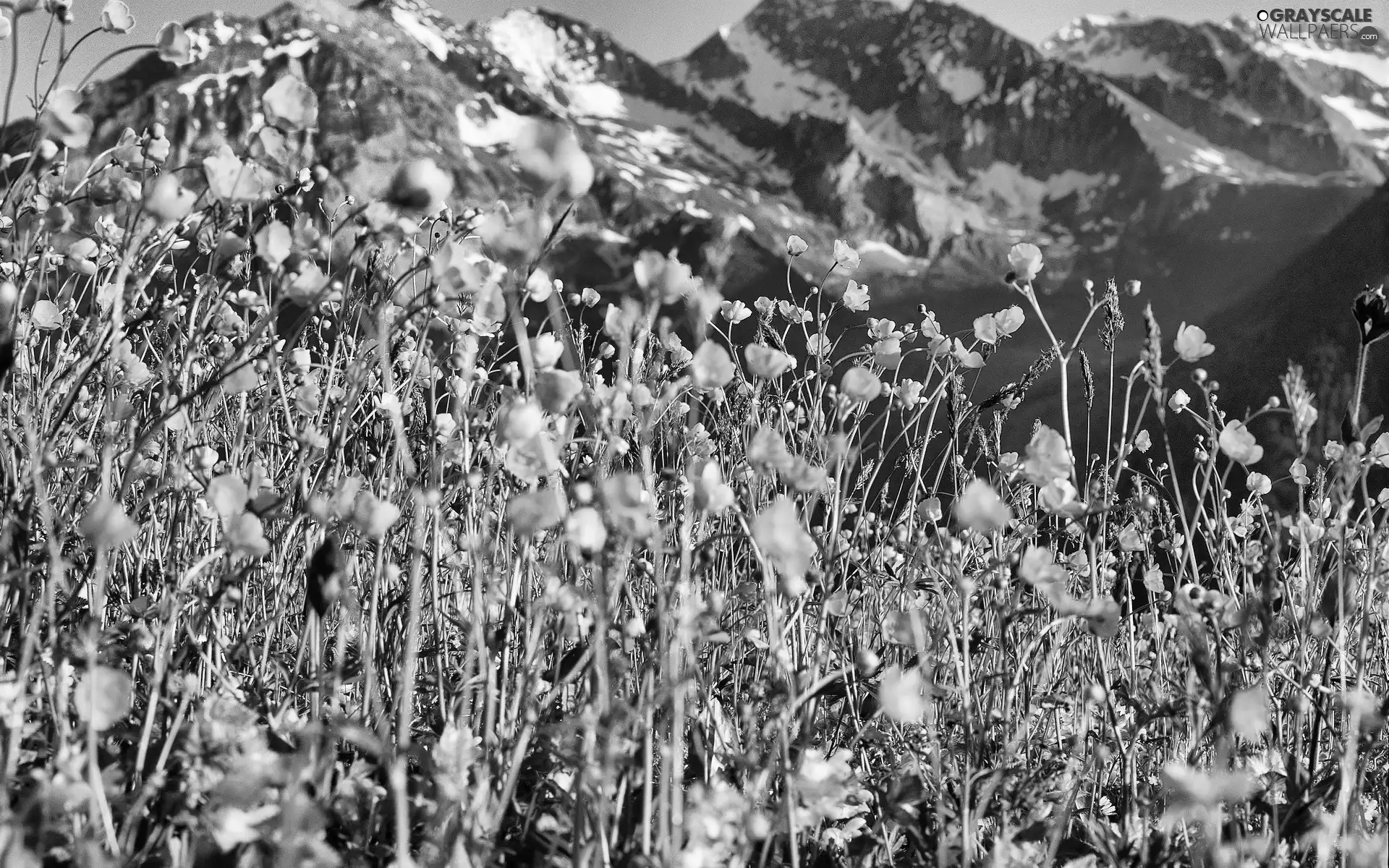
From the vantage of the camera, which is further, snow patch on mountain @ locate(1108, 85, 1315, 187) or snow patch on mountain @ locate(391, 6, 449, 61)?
snow patch on mountain @ locate(391, 6, 449, 61)

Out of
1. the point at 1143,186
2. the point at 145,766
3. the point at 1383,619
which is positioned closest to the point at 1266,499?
the point at 1383,619

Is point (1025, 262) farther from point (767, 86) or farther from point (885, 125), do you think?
point (767, 86)

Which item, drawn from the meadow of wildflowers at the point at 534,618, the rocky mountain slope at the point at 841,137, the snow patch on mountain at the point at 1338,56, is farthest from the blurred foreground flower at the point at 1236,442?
the snow patch on mountain at the point at 1338,56

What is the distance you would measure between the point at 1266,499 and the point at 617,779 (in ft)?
15.3

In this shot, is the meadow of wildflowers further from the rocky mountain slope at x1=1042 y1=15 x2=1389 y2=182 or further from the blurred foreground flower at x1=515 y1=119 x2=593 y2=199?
the rocky mountain slope at x1=1042 y1=15 x2=1389 y2=182

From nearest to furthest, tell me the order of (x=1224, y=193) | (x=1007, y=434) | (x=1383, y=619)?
(x=1383, y=619), (x=1007, y=434), (x=1224, y=193)

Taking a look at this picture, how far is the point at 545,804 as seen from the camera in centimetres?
110

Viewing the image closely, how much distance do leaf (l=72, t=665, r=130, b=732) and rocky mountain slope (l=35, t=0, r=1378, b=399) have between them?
23220 millimetres

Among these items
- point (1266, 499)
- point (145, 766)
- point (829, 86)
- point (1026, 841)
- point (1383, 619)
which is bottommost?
point (1266, 499)

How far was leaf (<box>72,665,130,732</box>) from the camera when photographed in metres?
0.69

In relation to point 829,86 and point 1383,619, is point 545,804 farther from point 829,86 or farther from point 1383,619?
point 829,86

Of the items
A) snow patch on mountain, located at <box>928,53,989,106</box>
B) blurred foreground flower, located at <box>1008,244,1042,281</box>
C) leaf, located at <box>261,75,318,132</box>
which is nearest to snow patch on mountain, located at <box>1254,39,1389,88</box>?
snow patch on mountain, located at <box>928,53,989,106</box>

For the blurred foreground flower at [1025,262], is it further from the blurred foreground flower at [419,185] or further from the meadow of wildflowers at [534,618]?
the blurred foreground flower at [419,185]

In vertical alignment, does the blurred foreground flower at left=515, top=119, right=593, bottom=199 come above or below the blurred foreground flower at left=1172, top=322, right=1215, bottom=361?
above
